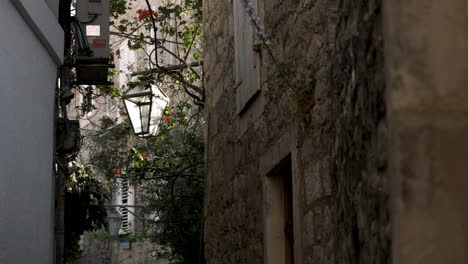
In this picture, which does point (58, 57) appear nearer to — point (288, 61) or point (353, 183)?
point (288, 61)

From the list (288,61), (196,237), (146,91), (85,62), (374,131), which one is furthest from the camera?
(196,237)

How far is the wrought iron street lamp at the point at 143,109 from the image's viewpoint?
10523 mm

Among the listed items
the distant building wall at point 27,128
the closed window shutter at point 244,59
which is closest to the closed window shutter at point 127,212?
the distant building wall at point 27,128

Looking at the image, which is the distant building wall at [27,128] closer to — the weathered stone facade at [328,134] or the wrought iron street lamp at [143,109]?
the weathered stone facade at [328,134]

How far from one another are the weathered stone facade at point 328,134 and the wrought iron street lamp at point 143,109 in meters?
0.94

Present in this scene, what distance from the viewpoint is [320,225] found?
4.84 metres

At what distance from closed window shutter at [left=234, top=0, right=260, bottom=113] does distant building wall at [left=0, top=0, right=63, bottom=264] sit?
1709 mm

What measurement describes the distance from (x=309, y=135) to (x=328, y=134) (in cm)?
42

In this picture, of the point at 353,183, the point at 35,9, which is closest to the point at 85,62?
the point at 35,9

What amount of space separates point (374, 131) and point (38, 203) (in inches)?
236

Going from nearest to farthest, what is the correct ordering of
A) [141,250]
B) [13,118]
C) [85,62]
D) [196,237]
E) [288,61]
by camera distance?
[288,61]
[13,118]
[85,62]
[196,237]
[141,250]

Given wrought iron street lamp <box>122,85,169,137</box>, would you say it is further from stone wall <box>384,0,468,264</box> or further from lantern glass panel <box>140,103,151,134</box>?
stone wall <box>384,0,468,264</box>

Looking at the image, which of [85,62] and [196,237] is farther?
[196,237]

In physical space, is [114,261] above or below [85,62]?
below
